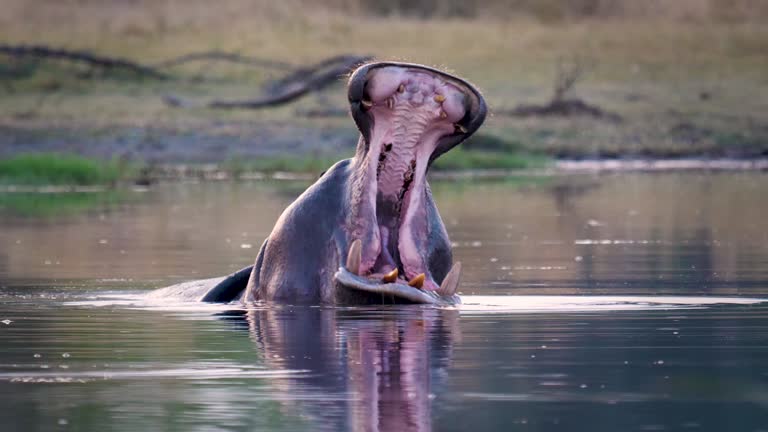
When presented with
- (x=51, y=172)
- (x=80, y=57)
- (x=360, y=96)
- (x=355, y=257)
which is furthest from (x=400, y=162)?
(x=80, y=57)

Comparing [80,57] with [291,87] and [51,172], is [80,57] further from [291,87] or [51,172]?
[51,172]

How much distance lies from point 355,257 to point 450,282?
53cm

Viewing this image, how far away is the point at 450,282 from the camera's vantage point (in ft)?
31.2

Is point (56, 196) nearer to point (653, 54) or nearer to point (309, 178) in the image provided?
point (309, 178)

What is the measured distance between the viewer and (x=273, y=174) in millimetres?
30828

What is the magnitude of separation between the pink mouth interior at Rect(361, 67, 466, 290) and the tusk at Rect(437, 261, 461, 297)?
0.05 metres

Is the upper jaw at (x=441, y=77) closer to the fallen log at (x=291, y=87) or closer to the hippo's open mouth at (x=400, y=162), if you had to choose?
the hippo's open mouth at (x=400, y=162)

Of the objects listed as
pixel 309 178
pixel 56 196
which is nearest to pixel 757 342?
pixel 56 196

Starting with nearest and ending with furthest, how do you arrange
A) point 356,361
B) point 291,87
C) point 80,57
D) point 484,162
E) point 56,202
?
point 356,361 < point 56,202 < point 484,162 < point 80,57 < point 291,87

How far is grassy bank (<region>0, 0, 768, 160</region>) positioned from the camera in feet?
117

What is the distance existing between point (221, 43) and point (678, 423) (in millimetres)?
44383

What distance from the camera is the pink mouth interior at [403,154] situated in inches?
366

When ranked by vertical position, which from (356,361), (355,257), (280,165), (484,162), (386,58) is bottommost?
(484,162)

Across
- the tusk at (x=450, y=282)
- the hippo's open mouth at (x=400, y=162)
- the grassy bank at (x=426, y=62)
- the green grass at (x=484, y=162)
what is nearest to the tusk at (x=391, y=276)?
the hippo's open mouth at (x=400, y=162)
